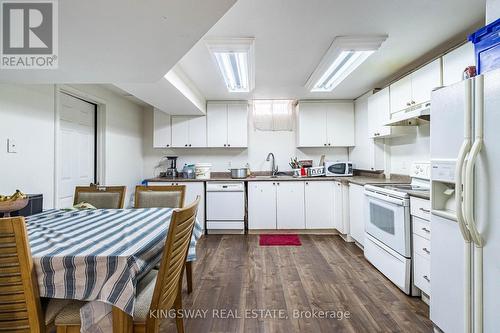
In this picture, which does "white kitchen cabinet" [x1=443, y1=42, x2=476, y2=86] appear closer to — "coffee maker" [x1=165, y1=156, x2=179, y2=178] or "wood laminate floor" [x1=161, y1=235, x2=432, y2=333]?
"wood laminate floor" [x1=161, y1=235, x2=432, y2=333]

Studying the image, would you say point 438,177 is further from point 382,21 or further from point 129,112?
point 129,112

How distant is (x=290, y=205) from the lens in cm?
377

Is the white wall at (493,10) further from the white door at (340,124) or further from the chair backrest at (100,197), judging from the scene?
the chair backrest at (100,197)

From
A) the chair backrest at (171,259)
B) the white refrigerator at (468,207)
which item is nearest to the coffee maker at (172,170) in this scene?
the chair backrest at (171,259)

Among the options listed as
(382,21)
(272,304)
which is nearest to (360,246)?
(272,304)

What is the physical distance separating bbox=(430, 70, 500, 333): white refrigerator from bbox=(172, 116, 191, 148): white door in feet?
11.6

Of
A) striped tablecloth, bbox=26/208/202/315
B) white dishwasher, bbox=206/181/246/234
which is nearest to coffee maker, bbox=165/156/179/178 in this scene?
white dishwasher, bbox=206/181/246/234

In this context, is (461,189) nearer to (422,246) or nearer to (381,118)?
(422,246)

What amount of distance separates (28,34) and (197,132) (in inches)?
110

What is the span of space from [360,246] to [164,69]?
10.4 feet

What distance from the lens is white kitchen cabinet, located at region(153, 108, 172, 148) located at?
165 inches

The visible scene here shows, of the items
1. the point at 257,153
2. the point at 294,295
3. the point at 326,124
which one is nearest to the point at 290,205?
the point at 257,153

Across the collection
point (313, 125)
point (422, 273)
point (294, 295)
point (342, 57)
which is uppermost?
point (342, 57)

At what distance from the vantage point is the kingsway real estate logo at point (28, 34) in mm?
1221
